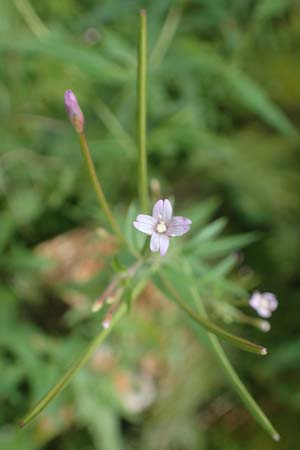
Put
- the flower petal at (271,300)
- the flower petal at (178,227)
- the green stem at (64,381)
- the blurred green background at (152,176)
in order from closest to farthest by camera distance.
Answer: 1. the green stem at (64,381)
2. the flower petal at (178,227)
3. the flower petal at (271,300)
4. the blurred green background at (152,176)

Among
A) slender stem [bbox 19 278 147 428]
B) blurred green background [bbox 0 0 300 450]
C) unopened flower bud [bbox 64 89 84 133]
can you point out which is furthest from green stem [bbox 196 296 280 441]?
blurred green background [bbox 0 0 300 450]

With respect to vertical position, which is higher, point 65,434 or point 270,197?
point 270,197

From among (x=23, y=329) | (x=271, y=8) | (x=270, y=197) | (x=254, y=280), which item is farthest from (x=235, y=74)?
(x=23, y=329)

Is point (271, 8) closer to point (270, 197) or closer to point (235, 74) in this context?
point (235, 74)

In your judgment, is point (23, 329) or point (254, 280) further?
point (254, 280)

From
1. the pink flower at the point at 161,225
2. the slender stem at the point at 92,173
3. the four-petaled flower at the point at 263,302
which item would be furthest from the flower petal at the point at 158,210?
the four-petaled flower at the point at 263,302

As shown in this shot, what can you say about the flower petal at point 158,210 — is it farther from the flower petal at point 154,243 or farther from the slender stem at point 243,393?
the slender stem at point 243,393

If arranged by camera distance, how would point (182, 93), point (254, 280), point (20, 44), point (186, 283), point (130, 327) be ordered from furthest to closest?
1. point (254, 280)
2. point (182, 93)
3. point (130, 327)
4. point (20, 44)
5. point (186, 283)

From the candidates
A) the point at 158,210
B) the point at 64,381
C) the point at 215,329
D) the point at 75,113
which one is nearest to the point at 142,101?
the point at 75,113
